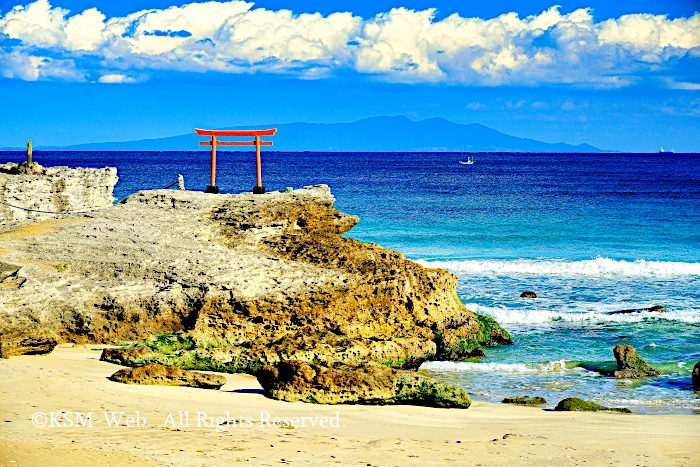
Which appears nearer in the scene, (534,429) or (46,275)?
(534,429)

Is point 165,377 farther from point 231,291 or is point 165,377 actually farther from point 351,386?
A: point 231,291

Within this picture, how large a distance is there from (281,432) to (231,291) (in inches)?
252

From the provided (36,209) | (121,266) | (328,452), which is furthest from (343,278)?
(36,209)

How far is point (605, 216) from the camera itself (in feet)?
167

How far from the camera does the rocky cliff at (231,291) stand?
1472 centimetres

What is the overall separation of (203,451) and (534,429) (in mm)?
4682

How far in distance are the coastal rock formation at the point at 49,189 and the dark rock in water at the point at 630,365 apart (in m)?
13.4

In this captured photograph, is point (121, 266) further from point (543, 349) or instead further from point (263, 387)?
point (543, 349)

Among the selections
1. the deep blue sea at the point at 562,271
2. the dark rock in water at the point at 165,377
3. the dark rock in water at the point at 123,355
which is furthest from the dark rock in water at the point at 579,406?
the dark rock in water at the point at 123,355

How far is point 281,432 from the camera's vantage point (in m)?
9.54

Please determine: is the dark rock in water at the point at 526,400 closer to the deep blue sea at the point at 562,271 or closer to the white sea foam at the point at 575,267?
the deep blue sea at the point at 562,271

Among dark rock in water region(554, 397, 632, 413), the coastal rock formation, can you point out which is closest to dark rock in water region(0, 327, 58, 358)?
the coastal rock formation

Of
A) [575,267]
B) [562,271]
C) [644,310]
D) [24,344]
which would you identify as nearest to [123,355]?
[24,344]

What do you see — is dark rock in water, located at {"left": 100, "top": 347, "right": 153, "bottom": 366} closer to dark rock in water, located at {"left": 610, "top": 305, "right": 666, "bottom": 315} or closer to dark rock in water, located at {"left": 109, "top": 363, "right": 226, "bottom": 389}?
dark rock in water, located at {"left": 109, "top": 363, "right": 226, "bottom": 389}
